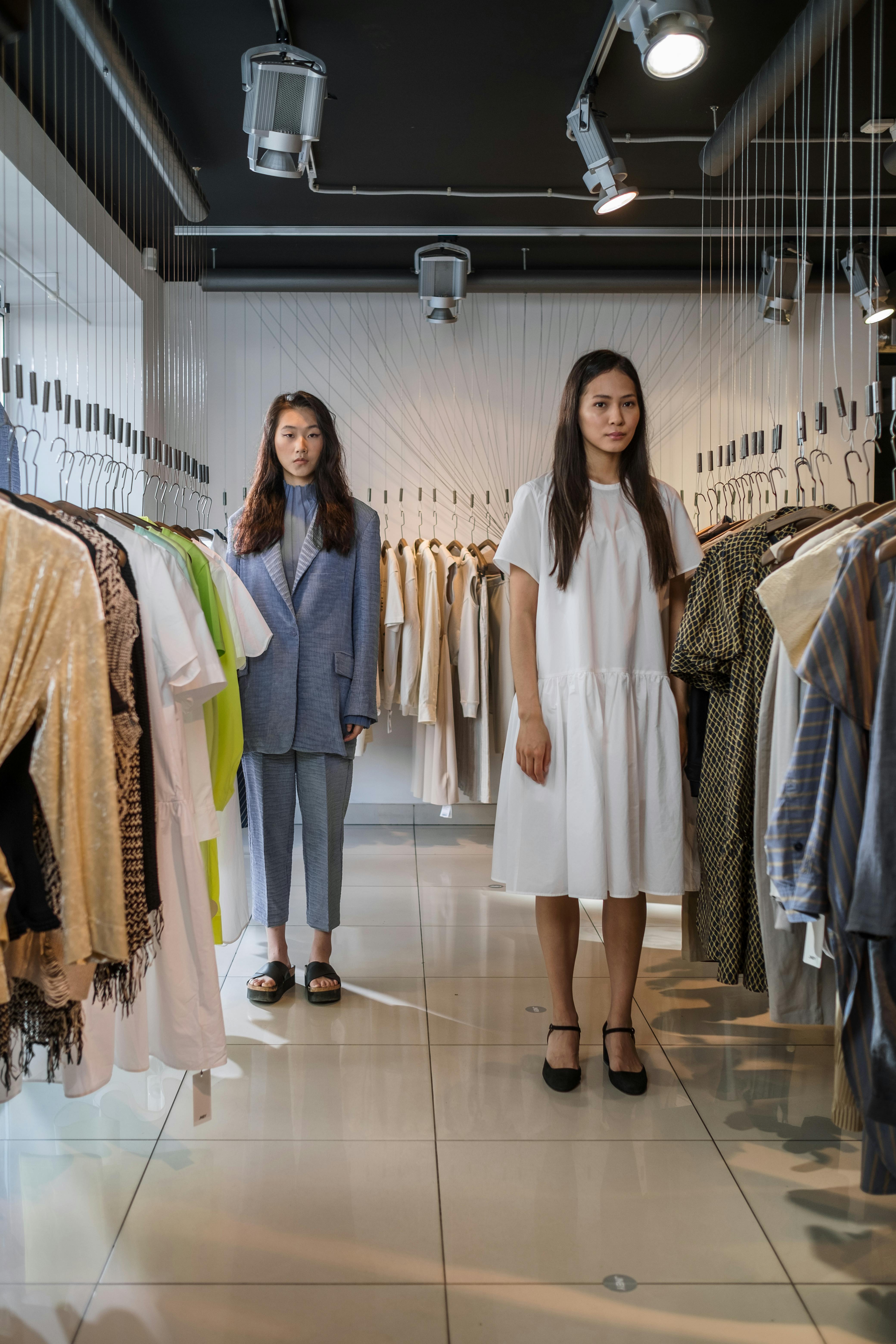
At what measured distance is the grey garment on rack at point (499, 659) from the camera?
4.48 m

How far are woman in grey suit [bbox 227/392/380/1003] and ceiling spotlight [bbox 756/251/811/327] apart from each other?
2.49 meters

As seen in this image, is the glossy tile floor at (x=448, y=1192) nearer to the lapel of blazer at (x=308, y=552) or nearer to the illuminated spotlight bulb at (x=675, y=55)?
the lapel of blazer at (x=308, y=552)

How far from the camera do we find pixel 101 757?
1.32 m

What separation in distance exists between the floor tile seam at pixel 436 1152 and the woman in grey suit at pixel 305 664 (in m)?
0.28

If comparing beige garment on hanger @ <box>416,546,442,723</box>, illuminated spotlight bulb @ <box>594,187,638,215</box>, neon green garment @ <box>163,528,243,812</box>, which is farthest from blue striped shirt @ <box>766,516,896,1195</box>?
beige garment on hanger @ <box>416,546,442,723</box>

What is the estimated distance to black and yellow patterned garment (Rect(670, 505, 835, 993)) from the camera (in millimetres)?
2199

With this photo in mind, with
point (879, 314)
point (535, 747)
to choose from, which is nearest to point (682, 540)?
point (535, 747)

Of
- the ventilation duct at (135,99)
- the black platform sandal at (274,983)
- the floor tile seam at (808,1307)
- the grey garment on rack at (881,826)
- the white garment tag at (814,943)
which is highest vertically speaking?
the ventilation duct at (135,99)

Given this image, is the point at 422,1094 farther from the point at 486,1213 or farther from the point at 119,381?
the point at 119,381

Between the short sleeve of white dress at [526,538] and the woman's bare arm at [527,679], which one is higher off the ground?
the short sleeve of white dress at [526,538]

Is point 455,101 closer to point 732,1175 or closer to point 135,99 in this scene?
point 135,99

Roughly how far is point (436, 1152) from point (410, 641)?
2.56 meters

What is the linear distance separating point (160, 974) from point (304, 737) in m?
0.93

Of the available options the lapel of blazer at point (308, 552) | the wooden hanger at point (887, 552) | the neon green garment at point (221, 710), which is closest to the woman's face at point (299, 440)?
the lapel of blazer at point (308, 552)
